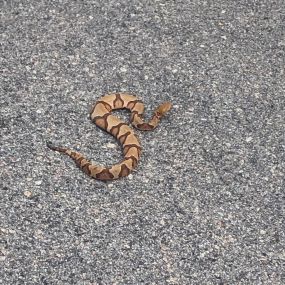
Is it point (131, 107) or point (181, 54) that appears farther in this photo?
point (181, 54)

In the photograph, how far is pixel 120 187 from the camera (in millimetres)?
5891

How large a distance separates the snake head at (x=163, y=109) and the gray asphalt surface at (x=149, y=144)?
0.13 m

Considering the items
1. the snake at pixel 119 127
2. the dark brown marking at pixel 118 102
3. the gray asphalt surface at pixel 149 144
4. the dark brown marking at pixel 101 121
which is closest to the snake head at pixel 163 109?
the snake at pixel 119 127

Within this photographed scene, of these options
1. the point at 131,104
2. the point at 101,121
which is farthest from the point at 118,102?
the point at 101,121

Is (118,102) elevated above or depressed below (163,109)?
below

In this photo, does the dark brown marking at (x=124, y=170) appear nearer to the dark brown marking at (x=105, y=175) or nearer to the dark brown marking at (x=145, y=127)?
the dark brown marking at (x=105, y=175)

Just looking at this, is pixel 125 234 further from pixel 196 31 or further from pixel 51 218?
pixel 196 31

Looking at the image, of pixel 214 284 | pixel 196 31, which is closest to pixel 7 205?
pixel 214 284

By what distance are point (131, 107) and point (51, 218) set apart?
1.84 meters

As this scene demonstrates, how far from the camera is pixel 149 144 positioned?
6453 millimetres

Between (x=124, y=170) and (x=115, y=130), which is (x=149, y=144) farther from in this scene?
(x=124, y=170)

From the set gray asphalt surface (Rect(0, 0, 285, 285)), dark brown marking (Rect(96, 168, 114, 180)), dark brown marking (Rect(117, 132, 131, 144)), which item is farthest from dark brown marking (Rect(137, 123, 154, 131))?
dark brown marking (Rect(96, 168, 114, 180))

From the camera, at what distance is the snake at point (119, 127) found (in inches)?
234

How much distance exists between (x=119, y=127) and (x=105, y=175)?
0.77 meters
